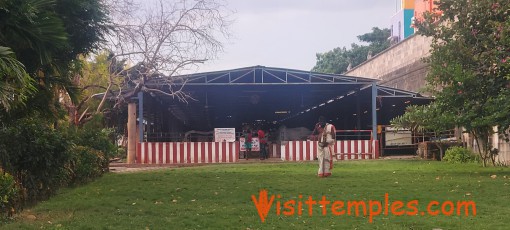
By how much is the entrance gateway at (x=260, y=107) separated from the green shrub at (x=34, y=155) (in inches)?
403

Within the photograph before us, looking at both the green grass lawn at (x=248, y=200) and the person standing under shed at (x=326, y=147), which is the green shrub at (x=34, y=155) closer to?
the green grass lawn at (x=248, y=200)

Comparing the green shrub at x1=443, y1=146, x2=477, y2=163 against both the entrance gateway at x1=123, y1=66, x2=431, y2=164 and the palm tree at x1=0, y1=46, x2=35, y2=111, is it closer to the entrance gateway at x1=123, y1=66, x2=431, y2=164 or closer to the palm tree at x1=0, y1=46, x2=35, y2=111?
the entrance gateway at x1=123, y1=66, x2=431, y2=164

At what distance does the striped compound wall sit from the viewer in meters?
23.2

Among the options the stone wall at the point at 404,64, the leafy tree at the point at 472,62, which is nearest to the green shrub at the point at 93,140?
the leafy tree at the point at 472,62

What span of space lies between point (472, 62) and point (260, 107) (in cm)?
2251

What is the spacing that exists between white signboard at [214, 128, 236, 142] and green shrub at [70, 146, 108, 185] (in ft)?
32.7

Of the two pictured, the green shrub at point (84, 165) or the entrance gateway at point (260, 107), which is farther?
the entrance gateway at point (260, 107)

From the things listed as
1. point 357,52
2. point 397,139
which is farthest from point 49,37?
point 357,52

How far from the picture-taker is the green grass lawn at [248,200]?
273 inches

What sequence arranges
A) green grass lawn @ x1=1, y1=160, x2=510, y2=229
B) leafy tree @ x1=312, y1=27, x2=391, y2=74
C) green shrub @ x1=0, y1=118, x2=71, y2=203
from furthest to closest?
leafy tree @ x1=312, y1=27, x2=391, y2=74, green shrub @ x1=0, y1=118, x2=71, y2=203, green grass lawn @ x1=1, y1=160, x2=510, y2=229

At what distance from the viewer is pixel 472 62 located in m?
13.6

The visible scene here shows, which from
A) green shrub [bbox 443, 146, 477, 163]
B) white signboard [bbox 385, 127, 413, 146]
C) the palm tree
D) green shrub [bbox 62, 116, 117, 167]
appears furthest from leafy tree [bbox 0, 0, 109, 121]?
white signboard [bbox 385, 127, 413, 146]

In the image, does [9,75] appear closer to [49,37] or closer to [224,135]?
[49,37]

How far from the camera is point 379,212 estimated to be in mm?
7742
